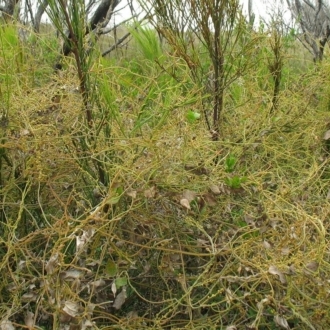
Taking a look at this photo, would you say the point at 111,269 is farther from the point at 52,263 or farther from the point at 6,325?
the point at 6,325

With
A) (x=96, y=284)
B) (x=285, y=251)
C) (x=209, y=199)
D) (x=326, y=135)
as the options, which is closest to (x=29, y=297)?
(x=96, y=284)

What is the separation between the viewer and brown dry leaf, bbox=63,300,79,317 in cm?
156

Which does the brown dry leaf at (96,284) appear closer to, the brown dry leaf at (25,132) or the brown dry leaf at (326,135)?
the brown dry leaf at (25,132)

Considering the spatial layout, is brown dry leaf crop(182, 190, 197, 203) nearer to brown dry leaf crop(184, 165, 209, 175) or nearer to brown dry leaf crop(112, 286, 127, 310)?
brown dry leaf crop(184, 165, 209, 175)

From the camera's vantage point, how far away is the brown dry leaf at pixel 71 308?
156 centimetres

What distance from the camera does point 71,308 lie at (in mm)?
1569

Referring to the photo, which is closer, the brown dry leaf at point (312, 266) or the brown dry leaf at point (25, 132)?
the brown dry leaf at point (312, 266)

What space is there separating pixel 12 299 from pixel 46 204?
0.35 meters

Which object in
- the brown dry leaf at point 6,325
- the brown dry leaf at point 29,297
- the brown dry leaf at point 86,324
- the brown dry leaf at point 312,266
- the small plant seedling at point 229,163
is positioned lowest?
the brown dry leaf at point 6,325

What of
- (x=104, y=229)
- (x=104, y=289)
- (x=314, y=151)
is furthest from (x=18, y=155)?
(x=314, y=151)

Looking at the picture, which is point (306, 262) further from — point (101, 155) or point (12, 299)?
point (12, 299)

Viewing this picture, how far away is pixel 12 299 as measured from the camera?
1.82m

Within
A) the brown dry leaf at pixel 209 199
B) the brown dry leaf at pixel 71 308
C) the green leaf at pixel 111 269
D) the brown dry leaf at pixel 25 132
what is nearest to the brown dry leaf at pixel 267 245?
the brown dry leaf at pixel 209 199

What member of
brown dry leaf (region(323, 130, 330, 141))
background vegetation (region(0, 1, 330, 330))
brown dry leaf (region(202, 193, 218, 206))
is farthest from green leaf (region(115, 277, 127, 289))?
brown dry leaf (region(323, 130, 330, 141))
